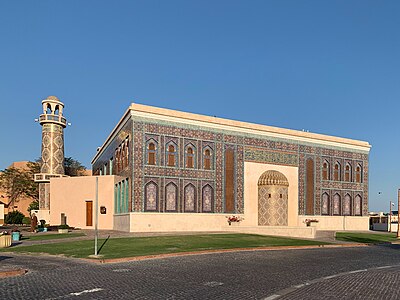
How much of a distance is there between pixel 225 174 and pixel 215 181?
1.38m

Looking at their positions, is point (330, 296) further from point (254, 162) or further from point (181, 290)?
point (254, 162)

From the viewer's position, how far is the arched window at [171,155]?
3666 cm

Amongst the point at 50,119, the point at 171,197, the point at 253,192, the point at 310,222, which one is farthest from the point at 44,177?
the point at 310,222

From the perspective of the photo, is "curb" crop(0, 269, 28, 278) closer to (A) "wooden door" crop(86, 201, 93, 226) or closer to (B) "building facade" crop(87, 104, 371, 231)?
(B) "building facade" crop(87, 104, 371, 231)

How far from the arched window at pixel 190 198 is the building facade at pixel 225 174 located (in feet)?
0.30

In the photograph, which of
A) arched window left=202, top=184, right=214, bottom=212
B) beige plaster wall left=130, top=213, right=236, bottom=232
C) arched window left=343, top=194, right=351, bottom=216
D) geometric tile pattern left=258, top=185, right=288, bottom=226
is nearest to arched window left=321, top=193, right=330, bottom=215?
arched window left=343, top=194, right=351, bottom=216

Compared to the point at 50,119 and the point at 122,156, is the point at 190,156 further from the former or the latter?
the point at 50,119

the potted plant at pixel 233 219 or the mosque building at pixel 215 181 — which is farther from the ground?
the mosque building at pixel 215 181

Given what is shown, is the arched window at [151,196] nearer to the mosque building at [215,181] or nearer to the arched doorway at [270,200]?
the mosque building at [215,181]

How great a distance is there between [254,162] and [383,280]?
2893cm

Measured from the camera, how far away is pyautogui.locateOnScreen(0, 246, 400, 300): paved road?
423 inches

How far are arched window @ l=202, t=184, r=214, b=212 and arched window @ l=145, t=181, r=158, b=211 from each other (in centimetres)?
501

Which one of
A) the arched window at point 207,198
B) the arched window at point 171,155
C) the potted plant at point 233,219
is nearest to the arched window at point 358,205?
the potted plant at point 233,219

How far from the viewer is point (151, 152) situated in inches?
1404
